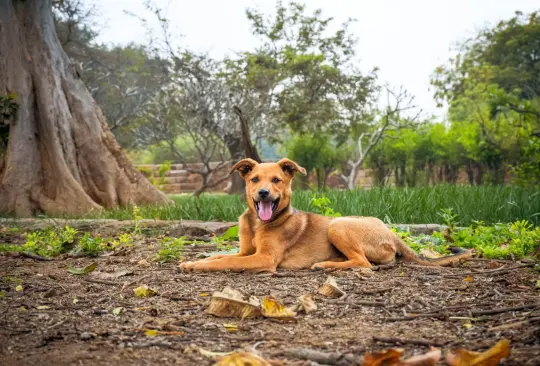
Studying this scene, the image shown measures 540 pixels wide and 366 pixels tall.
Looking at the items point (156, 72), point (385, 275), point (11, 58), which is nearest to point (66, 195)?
point (11, 58)

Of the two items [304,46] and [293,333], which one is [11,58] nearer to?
[293,333]

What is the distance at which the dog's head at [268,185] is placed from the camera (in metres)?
5.17

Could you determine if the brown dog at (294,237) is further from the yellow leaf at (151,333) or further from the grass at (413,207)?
the grass at (413,207)

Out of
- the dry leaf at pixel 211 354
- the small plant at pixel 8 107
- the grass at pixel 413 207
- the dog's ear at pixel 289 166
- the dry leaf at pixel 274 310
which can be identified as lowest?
the dry leaf at pixel 211 354

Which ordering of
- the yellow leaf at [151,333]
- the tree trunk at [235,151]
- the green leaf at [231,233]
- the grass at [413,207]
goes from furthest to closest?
1. the tree trunk at [235,151]
2. the grass at [413,207]
3. the green leaf at [231,233]
4. the yellow leaf at [151,333]

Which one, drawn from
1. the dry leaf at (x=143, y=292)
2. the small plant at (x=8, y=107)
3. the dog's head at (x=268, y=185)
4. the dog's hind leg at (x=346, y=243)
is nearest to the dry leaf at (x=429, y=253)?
the dog's hind leg at (x=346, y=243)

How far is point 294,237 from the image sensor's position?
5.51 meters

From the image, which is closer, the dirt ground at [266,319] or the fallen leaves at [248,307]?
the dirt ground at [266,319]

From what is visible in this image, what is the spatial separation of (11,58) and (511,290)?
11.0 m

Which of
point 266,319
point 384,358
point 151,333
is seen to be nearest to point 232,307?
point 266,319

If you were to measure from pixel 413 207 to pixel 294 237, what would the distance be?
4.09 meters

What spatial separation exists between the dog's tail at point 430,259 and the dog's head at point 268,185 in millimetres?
1216

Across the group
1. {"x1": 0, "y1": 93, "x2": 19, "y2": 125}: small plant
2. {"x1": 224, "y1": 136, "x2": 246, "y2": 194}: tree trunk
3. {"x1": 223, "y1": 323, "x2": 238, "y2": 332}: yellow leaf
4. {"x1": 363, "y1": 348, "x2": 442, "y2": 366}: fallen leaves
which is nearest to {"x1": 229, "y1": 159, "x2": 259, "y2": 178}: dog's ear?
{"x1": 223, "y1": 323, "x2": 238, "y2": 332}: yellow leaf

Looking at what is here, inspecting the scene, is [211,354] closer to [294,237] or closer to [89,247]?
[294,237]
